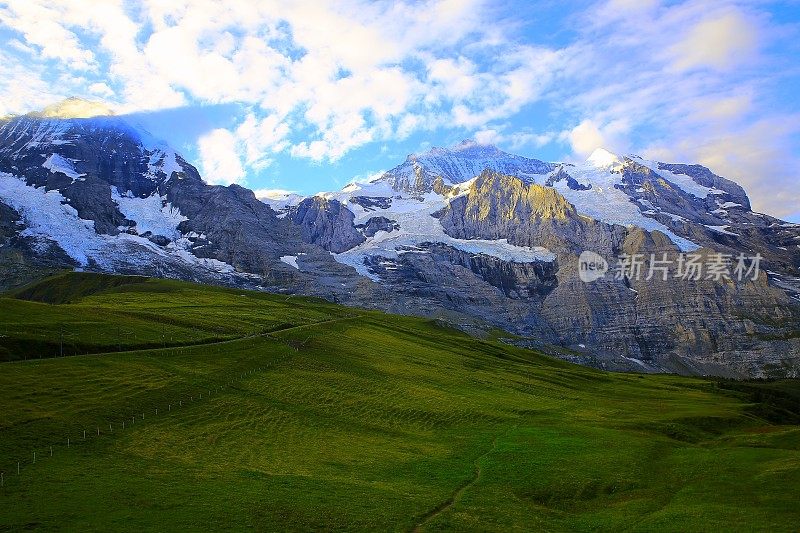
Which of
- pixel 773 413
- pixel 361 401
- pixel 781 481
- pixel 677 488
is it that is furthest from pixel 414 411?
pixel 773 413

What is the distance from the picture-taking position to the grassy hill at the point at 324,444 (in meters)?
39.8

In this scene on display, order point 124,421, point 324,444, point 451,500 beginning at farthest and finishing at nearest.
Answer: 1. point 324,444
2. point 124,421
3. point 451,500

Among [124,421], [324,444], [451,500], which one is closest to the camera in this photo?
[451,500]

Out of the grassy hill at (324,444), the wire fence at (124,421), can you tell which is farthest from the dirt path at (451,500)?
the wire fence at (124,421)

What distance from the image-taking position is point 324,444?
60.7m

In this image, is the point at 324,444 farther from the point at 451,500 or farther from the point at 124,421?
the point at 451,500

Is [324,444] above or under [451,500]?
under

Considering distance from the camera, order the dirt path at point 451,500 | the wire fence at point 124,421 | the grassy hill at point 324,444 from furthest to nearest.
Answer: the wire fence at point 124,421, the grassy hill at point 324,444, the dirt path at point 451,500

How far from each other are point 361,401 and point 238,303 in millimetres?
102038

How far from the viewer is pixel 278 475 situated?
48219 millimetres

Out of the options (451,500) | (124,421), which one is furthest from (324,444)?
(451,500)

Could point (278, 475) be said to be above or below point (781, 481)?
below

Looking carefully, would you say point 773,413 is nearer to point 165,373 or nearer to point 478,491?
point 478,491

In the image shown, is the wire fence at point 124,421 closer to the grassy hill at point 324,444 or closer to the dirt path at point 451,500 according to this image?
the grassy hill at point 324,444
